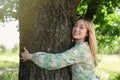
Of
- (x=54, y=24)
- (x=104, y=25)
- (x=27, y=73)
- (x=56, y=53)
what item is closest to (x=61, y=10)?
(x=54, y=24)

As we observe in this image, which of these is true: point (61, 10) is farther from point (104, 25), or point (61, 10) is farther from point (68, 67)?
point (104, 25)

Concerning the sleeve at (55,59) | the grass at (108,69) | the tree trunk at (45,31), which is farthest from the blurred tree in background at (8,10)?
the grass at (108,69)

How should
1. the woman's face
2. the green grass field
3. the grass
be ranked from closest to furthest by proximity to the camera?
the woman's face < the grass < the green grass field

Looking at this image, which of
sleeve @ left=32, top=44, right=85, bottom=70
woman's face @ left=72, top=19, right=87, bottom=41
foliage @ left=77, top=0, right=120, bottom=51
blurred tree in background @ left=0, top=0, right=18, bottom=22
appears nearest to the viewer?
sleeve @ left=32, top=44, right=85, bottom=70

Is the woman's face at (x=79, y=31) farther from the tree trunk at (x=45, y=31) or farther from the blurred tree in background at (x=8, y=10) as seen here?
the blurred tree in background at (x=8, y=10)

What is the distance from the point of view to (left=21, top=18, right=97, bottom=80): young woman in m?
5.79

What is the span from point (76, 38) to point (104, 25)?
34.4ft

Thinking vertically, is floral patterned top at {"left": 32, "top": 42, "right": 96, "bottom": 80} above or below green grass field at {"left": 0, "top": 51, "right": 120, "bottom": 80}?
above

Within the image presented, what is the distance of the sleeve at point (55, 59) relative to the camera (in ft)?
18.9

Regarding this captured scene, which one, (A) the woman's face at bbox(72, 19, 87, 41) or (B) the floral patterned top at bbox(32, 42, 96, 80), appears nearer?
(B) the floral patterned top at bbox(32, 42, 96, 80)

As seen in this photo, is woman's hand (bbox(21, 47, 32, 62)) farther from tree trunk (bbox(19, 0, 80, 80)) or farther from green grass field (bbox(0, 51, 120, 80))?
green grass field (bbox(0, 51, 120, 80))

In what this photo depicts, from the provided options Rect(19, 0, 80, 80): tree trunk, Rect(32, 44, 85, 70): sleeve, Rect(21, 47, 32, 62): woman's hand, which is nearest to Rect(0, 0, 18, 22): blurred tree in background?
Rect(19, 0, 80, 80): tree trunk

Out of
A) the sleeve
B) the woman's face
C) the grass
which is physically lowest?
the grass

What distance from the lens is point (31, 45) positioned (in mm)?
6043
